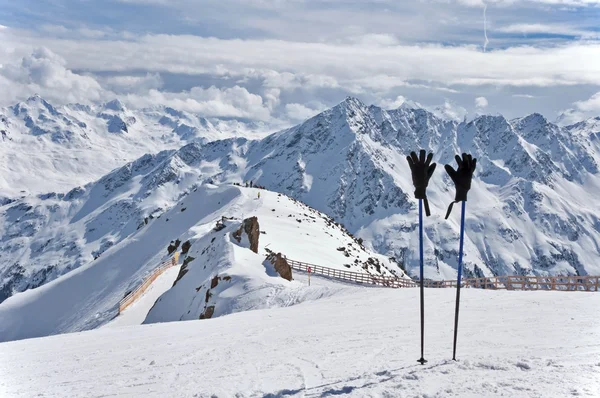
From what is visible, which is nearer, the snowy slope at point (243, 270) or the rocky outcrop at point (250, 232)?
the snowy slope at point (243, 270)

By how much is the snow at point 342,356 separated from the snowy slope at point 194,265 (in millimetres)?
10977

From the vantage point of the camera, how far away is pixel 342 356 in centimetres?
1305

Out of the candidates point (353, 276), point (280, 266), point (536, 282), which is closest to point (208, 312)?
point (280, 266)

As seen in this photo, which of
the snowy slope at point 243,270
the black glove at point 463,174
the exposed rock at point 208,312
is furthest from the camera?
the snowy slope at point 243,270

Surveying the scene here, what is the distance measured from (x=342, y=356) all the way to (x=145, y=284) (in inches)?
1263

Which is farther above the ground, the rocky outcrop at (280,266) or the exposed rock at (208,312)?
the rocky outcrop at (280,266)

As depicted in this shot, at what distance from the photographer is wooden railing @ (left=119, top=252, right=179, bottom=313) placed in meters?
37.8

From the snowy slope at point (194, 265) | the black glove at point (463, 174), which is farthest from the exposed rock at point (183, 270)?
Result: the black glove at point (463, 174)

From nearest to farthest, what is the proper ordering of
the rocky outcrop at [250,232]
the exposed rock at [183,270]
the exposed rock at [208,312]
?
the exposed rock at [208,312], the exposed rock at [183,270], the rocky outcrop at [250,232]

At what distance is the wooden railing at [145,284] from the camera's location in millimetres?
37781

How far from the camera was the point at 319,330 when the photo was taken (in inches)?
694

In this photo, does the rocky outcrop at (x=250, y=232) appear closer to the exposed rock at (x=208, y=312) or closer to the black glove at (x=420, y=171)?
the exposed rock at (x=208, y=312)

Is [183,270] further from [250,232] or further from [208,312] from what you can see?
[208,312]

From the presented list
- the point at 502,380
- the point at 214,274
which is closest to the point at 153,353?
the point at 502,380
